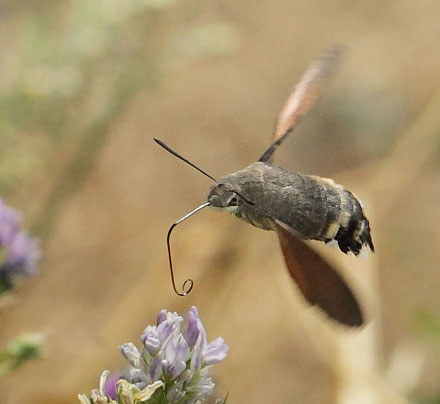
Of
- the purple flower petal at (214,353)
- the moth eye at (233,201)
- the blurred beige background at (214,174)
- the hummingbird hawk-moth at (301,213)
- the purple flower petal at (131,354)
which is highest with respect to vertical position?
the hummingbird hawk-moth at (301,213)

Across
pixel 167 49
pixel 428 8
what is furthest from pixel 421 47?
pixel 167 49

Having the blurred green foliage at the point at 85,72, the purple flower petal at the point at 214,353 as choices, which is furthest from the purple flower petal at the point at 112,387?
the blurred green foliage at the point at 85,72

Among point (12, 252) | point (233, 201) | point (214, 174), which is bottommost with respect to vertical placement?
point (214, 174)

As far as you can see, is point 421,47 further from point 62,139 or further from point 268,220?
point 268,220

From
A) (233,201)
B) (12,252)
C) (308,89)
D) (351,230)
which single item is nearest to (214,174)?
(12,252)

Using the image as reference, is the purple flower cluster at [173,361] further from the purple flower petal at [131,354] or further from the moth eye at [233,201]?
the moth eye at [233,201]

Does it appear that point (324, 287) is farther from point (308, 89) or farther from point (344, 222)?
point (308, 89)

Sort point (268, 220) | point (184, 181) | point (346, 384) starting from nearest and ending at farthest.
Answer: point (268, 220) → point (346, 384) → point (184, 181)
